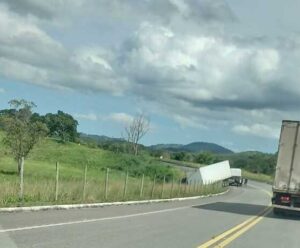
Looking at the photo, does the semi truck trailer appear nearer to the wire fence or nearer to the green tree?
the wire fence

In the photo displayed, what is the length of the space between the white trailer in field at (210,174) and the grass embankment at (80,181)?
4.50 m

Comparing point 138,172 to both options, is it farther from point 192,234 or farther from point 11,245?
point 11,245

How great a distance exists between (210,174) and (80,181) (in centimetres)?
4173

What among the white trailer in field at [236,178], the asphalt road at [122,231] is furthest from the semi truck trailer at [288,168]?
the white trailer in field at [236,178]

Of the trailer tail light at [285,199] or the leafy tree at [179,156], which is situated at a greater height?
the trailer tail light at [285,199]

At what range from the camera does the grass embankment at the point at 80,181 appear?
23094 mm

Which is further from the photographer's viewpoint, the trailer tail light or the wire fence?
the trailer tail light

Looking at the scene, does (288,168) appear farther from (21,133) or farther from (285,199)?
(21,133)

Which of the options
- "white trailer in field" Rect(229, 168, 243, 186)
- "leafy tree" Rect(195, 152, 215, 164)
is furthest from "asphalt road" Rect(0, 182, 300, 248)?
"leafy tree" Rect(195, 152, 215, 164)

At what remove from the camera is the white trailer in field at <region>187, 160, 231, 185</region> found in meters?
68.1

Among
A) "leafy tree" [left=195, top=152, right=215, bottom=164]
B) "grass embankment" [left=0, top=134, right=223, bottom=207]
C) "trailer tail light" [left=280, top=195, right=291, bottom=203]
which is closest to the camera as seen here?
"grass embankment" [left=0, top=134, right=223, bottom=207]

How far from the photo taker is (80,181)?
30.7 metres

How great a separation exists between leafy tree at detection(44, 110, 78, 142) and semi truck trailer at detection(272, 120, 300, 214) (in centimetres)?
9042

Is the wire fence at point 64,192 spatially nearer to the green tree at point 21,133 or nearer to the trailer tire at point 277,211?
the trailer tire at point 277,211
